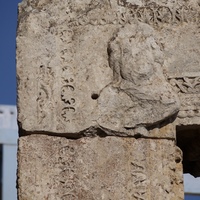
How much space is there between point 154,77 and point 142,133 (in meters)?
0.46

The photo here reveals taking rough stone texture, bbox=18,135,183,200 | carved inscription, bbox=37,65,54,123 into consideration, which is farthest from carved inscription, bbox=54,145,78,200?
carved inscription, bbox=37,65,54,123

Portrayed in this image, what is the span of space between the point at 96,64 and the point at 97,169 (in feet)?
2.69

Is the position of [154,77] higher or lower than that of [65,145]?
higher

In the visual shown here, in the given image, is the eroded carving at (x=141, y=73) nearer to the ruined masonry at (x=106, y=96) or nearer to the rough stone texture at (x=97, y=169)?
the ruined masonry at (x=106, y=96)

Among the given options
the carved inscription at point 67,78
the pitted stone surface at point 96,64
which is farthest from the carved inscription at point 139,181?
the carved inscription at point 67,78

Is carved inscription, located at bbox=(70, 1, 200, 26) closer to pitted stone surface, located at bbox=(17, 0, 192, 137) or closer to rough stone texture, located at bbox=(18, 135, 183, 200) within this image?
pitted stone surface, located at bbox=(17, 0, 192, 137)

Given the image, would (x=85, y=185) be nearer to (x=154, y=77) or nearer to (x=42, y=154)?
(x=42, y=154)

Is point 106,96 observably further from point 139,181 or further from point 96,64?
point 139,181

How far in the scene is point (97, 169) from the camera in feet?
22.8

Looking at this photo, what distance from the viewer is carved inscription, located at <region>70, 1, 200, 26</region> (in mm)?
7375

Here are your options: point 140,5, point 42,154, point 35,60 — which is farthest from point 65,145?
point 140,5

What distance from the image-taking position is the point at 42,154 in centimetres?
699

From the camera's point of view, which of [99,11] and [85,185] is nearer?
[85,185]

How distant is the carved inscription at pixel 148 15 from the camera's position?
24.2 ft
